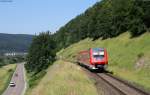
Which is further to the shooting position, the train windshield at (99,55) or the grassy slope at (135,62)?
the train windshield at (99,55)

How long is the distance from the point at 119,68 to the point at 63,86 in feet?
101

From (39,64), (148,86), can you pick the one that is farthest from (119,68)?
(39,64)

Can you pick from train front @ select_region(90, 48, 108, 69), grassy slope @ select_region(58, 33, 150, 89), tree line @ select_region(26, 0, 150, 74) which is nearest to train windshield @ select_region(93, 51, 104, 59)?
train front @ select_region(90, 48, 108, 69)

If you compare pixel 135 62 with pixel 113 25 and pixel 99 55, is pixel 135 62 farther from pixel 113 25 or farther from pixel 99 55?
pixel 113 25

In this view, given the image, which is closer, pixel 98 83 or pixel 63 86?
pixel 63 86

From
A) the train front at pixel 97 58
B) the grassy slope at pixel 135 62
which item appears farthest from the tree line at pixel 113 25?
the train front at pixel 97 58

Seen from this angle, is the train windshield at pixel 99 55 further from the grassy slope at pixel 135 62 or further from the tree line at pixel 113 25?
the tree line at pixel 113 25

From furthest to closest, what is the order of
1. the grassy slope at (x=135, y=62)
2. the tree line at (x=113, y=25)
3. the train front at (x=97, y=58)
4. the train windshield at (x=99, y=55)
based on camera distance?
the tree line at (x=113, y=25) < the train windshield at (x=99, y=55) < the train front at (x=97, y=58) < the grassy slope at (x=135, y=62)

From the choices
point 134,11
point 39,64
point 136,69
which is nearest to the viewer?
point 136,69

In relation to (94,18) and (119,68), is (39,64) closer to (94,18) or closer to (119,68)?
(94,18)

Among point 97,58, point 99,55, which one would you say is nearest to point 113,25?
point 99,55

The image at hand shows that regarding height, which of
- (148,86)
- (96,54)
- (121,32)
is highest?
(121,32)

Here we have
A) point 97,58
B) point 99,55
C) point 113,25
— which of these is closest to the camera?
point 97,58

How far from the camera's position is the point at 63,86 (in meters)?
33.2
